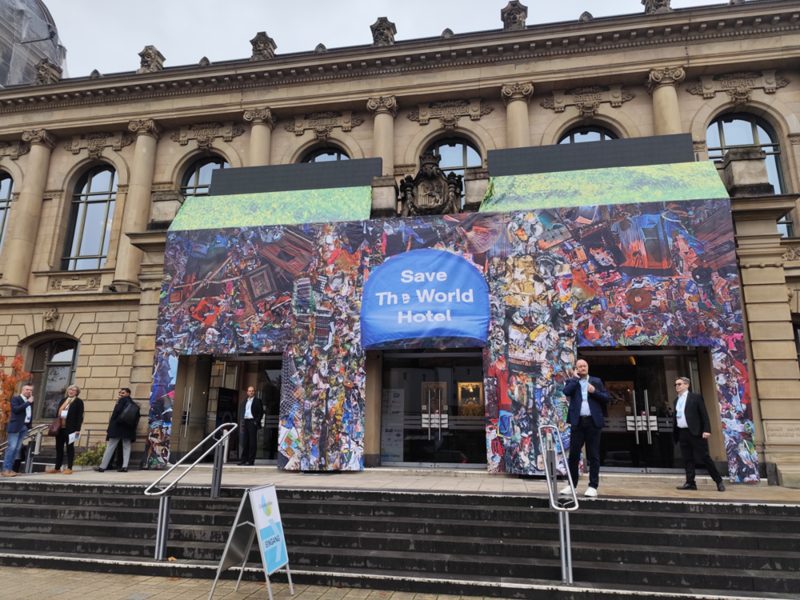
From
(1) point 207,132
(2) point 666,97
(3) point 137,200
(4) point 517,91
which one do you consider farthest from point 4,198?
(2) point 666,97

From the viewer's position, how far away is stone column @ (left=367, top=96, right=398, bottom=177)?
70.6ft

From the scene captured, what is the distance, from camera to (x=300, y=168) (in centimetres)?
1562

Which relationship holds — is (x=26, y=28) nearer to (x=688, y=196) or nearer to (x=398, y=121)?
(x=398, y=121)

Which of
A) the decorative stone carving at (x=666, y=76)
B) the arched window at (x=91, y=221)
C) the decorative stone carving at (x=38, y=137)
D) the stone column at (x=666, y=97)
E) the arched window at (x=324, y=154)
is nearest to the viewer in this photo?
the stone column at (x=666, y=97)

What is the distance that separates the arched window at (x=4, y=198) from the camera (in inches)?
952

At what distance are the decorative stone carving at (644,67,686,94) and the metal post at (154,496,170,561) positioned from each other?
21.1 meters

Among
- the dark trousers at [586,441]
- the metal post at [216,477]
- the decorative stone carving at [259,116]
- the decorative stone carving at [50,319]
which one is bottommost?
the metal post at [216,477]

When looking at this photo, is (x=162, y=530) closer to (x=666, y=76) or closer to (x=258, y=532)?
(x=258, y=532)

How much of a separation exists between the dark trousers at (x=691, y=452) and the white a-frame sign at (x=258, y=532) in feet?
23.5

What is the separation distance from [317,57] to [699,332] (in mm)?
18168

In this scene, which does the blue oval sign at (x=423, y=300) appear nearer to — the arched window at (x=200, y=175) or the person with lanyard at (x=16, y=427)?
the person with lanyard at (x=16, y=427)

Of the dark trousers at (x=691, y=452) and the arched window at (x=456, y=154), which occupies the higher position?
the arched window at (x=456, y=154)

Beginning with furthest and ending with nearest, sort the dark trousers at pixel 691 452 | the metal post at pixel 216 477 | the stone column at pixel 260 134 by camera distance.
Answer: the stone column at pixel 260 134
the dark trousers at pixel 691 452
the metal post at pixel 216 477

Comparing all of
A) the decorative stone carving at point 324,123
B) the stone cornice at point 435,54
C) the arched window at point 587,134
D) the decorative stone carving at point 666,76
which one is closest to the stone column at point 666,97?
the decorative stone carving at point 666,76
